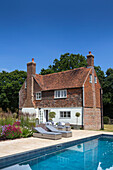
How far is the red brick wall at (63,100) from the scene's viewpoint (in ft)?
72.5

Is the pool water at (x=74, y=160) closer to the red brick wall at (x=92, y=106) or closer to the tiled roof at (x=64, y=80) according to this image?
the red brick wall at (x=92, y=106)

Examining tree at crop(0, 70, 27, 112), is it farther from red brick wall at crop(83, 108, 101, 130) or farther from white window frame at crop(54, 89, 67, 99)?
red brick wall at crop(83, 108, 101, 130)

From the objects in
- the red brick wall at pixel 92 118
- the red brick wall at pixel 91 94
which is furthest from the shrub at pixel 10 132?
the red brick wall at pixel 91 94

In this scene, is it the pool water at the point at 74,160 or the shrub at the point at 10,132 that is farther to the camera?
the shrub at the point at 10,132

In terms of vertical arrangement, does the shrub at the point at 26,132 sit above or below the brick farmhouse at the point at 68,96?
below

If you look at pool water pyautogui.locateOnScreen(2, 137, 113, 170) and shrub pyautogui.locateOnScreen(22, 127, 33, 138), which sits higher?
shrub pyautogui.locateOnScreen(22, 127, 33, 138)

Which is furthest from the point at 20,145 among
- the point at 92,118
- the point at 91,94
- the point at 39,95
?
the point at 39,95

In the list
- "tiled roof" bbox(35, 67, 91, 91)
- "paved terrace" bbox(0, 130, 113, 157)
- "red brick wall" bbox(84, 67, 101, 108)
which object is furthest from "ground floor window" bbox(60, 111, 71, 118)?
"paved terrace" bbox(0, 130, 113, 157)

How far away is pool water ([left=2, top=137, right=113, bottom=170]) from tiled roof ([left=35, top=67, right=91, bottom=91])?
12337 millimetres

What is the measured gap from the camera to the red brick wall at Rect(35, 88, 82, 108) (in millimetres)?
22109

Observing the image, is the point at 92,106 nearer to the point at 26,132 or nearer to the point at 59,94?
the point at 59,94

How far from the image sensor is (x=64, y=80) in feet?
81.9

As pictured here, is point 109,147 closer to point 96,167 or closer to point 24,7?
point 96,167

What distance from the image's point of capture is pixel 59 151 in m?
10.1
